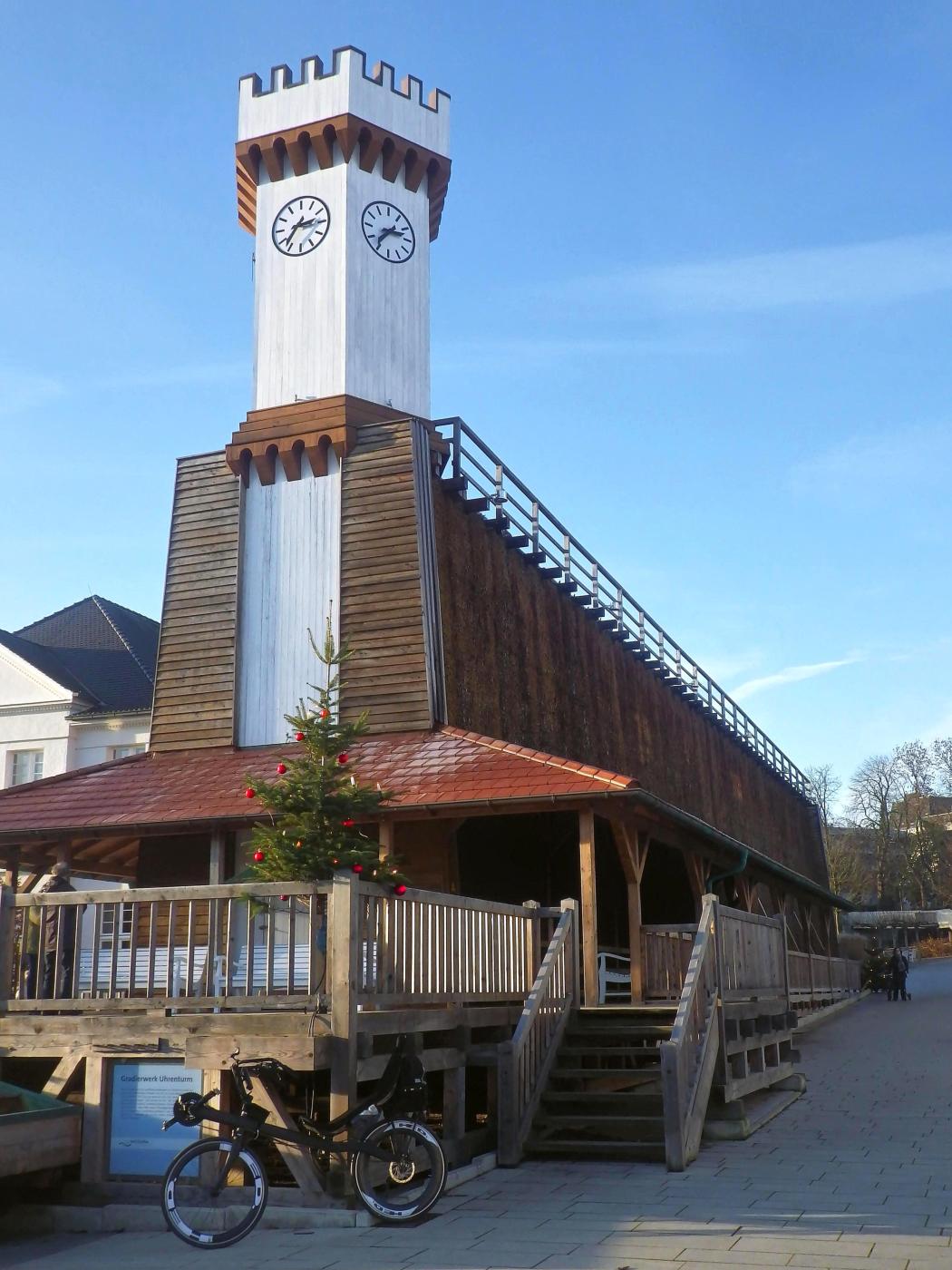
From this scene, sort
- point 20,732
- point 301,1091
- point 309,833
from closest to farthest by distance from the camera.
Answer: point 301,1091
point 309,833
point 20,732

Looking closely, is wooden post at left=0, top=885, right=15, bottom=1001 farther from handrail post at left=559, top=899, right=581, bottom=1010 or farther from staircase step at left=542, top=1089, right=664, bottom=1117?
handrail post at left=559, top=899, right=581, bottom=1010

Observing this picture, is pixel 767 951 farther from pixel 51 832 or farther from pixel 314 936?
pixel 51 832

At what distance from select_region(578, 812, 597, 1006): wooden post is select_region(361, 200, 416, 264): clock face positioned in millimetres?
11061

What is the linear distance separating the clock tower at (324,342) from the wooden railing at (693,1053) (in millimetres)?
7427

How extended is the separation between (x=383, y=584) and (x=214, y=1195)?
11.3 metres

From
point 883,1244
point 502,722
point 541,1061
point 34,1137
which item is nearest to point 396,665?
point 502,722

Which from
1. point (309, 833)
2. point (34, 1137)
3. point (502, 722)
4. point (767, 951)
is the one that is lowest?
point (34, 1137)

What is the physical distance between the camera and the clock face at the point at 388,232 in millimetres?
21359

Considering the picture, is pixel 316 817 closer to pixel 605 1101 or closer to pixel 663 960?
pixel 605 1101

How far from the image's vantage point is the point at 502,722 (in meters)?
19.9

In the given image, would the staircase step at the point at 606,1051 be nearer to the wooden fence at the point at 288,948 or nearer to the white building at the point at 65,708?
the wooden fence at the point at 288,948

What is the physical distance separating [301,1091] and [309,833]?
6.74 feet

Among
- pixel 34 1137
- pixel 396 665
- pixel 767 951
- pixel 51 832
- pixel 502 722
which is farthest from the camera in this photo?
pixel 502 722

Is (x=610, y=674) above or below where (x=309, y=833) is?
above
